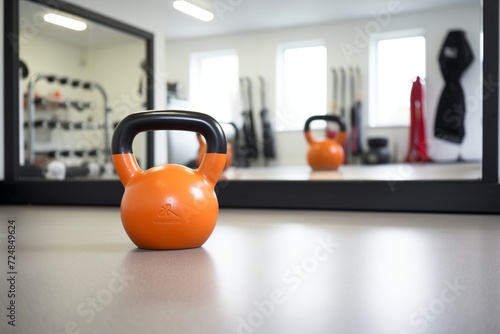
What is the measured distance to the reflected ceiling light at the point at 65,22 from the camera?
487 cm

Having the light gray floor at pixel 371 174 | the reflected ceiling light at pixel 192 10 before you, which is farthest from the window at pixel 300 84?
the light gray floor at pixel 371 174

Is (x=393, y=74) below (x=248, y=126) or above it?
above

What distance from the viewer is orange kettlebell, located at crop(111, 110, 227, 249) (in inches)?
51.9

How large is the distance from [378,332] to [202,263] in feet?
1.98

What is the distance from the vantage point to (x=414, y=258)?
4.16 ft

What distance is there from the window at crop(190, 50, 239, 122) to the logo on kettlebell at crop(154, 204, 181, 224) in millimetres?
4208

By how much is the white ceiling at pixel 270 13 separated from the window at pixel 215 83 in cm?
31

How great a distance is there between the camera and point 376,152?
654 centimetres

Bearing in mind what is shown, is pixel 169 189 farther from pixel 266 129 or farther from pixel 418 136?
pixel 418 136

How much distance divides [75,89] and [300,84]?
2.45 metres

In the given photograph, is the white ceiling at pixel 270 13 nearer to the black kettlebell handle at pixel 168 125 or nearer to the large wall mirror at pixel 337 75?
the large wall mirror at pixel 337 75

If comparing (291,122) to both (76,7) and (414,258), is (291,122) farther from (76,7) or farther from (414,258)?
(414,258)

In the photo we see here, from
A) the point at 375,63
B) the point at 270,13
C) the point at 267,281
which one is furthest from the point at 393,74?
the point at 267,281

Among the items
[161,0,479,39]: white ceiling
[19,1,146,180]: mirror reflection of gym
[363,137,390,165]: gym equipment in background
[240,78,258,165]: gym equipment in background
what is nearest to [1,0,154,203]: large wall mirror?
[19,1,146,180]: mirror reflection of gym
